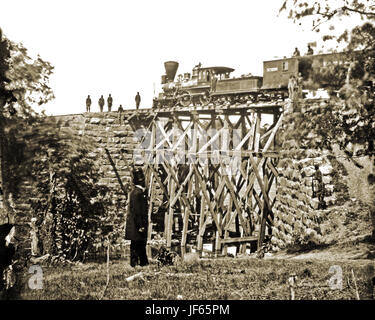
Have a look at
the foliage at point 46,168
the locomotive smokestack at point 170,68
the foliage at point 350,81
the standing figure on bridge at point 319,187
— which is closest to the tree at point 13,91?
the foliage at point 46,168

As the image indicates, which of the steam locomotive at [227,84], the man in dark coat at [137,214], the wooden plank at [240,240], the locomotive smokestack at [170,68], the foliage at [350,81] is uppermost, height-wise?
the locomotive smokestack at [170,68]

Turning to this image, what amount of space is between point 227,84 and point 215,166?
13.2 ft

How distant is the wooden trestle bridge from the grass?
3.64 meters

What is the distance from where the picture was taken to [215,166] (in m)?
11.9

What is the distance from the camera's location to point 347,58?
4.49 metres

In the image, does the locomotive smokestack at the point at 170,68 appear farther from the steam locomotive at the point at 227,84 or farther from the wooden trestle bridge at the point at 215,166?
the wooden trestle bridge at the point at 215,166

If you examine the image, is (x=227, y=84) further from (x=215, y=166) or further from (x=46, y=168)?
(x=46, y=168)

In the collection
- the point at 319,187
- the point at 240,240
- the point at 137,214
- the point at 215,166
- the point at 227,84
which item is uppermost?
the point at 227,84

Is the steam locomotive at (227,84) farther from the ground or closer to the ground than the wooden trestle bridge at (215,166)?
farther from the ground

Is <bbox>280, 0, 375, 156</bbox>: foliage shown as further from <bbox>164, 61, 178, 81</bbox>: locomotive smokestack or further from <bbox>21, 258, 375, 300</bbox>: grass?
<bbox>164, 61, 178, 81</bbox>: locomotive smokestack

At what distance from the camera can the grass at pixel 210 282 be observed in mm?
4945

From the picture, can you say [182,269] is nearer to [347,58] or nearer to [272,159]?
[347,58]

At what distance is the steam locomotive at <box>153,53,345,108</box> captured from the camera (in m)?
12.5

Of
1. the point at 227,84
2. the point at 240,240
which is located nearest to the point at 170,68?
the point at 227,84
